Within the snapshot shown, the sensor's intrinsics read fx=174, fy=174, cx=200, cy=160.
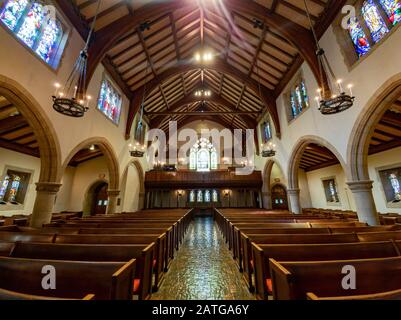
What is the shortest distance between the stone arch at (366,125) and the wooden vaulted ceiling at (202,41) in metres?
2.41

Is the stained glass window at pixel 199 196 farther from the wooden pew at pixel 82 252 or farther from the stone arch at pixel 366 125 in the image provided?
the wooden pew at pixel 82 252

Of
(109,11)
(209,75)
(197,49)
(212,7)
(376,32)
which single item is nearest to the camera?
(376,32)

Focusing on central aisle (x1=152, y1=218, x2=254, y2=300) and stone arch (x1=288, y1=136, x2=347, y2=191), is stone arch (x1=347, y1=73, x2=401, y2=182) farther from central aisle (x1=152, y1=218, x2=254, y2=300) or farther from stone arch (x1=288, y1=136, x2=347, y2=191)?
central aisle (x1=152, y1=218, x2=254, y2=300)

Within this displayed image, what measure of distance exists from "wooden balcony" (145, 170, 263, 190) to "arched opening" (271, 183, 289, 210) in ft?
5.89

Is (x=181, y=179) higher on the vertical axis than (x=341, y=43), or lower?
lower

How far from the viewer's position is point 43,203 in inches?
196

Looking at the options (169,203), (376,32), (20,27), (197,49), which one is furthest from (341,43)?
(169,203)

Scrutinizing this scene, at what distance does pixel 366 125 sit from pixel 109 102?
31.7 feet

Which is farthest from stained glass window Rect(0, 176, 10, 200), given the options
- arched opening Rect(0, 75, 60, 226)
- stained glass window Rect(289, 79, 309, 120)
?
stained glass window Rect(289, 79, 309, 120)

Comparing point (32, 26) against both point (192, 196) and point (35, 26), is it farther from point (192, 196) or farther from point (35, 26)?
point (192, 196)

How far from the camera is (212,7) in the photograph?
24.1ft

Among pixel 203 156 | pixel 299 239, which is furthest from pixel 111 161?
pixel 203 156
